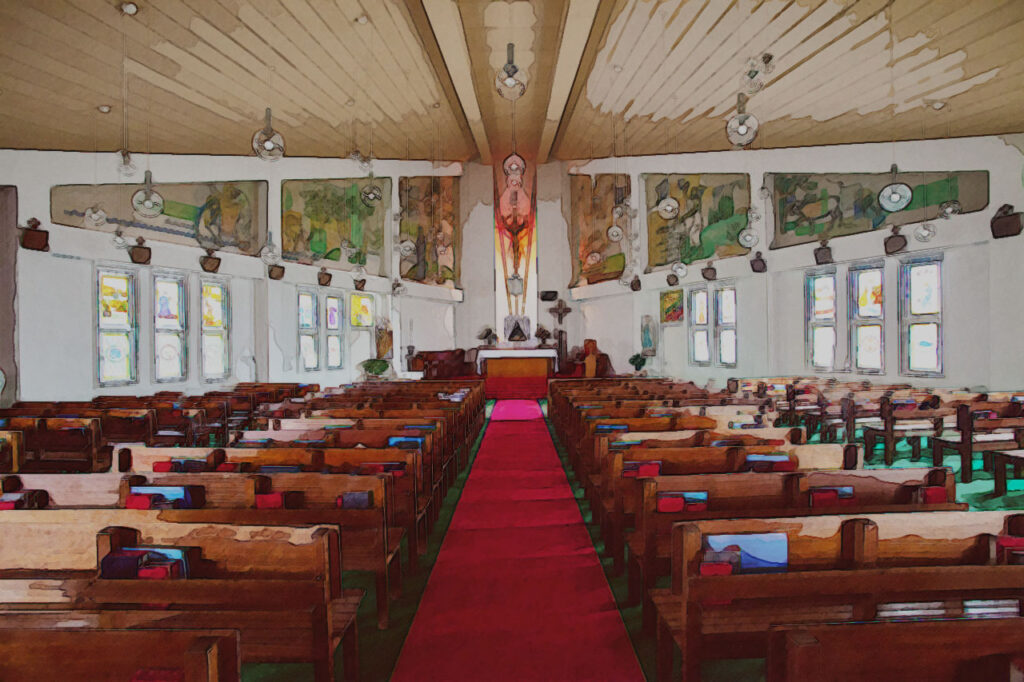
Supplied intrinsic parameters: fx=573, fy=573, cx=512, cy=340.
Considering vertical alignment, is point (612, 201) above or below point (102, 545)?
above

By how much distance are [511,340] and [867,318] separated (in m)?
8.27

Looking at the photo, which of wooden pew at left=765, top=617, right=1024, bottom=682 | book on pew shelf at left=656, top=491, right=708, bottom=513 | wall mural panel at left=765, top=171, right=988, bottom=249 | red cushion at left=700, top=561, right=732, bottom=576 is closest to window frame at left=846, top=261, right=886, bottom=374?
wall mural panel at left=765, top=171, right=988, bottom=249

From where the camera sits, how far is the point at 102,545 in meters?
1.74

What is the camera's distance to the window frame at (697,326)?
1229cm

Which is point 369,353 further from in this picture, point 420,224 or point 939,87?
point 939,87

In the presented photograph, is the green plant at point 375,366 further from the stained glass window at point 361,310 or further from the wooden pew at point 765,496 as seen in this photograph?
the wooden pew at point 765,496

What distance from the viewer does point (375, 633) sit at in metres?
2.54

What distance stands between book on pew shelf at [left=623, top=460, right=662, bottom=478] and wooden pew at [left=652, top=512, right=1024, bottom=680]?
1041 millimetres

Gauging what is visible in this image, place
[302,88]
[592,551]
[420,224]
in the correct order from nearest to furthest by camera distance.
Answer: [592,551]
[302,88]
[420,224]

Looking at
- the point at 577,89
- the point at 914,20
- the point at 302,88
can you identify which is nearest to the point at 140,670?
the point at 914,20

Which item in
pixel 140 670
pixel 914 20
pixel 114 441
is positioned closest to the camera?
pixel 140 670

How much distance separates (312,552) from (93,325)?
8668 mm

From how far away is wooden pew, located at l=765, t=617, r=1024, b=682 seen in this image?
116 centimetres

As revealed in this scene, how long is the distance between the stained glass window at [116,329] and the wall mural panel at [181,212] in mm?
727
